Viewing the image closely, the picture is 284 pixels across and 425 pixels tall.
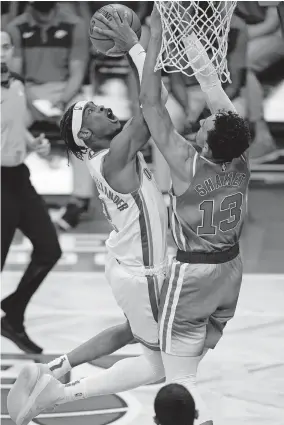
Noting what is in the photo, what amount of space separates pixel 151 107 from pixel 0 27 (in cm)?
721

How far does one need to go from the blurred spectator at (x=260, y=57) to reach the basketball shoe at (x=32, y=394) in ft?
24.1

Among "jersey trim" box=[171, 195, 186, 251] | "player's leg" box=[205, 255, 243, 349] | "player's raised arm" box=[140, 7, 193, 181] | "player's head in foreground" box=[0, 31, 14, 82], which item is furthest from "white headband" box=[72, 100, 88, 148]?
"player's head in foreground" box=[0, 31, 14, 82]

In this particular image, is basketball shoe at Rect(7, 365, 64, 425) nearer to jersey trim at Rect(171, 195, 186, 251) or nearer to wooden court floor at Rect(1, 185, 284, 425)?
wooden court floor at Rect(1, 185, 284, 425)

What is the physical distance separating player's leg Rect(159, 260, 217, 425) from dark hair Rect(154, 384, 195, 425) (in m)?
0.64

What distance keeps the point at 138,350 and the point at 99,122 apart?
83.7 inches

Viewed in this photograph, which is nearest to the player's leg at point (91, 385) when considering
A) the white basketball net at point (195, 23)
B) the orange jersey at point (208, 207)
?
the orange jersey at point (208, 207)

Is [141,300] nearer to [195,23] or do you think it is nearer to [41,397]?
[41,397]

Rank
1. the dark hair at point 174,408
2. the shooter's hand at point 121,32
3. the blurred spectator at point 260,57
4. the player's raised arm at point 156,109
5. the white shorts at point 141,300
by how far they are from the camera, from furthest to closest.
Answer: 1. the blurred spectator at point 260,57
2. the white shorts at point 141,300
3. the shooter's hand at point 121,32
4. the player's raised arm at point 156,109
5. the dark hair at point 174,408

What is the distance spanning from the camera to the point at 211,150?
4.65m

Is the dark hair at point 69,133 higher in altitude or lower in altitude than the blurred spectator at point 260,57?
higher

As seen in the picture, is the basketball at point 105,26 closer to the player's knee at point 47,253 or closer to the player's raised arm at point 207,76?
the player's raised arm at point 207,76

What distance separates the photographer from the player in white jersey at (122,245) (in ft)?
15.8

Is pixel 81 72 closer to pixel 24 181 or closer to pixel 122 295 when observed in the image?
pixel 24 181

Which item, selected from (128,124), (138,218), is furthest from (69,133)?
(138,218)
